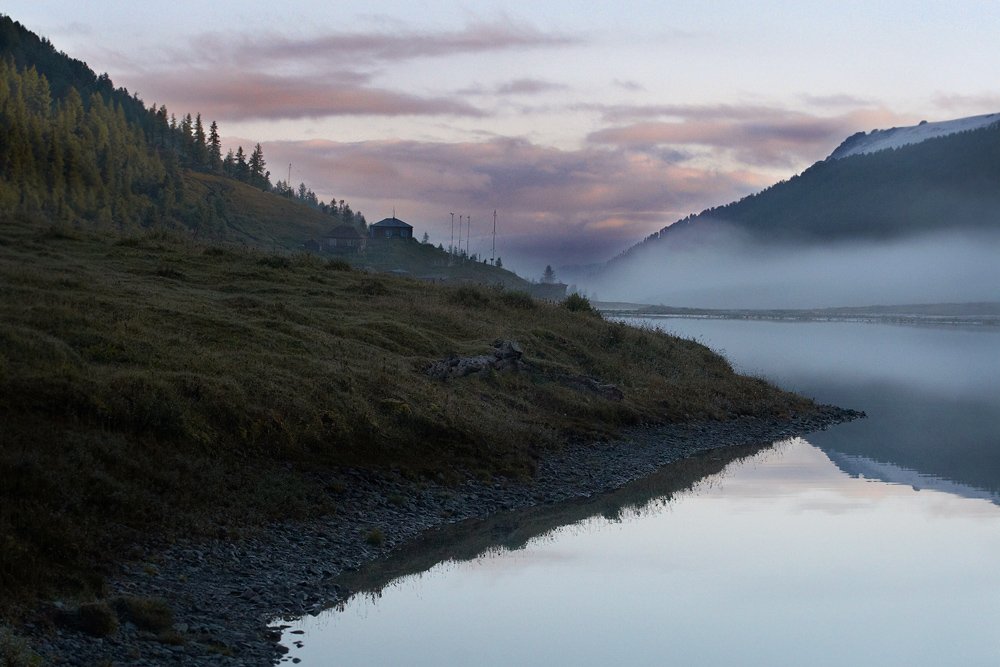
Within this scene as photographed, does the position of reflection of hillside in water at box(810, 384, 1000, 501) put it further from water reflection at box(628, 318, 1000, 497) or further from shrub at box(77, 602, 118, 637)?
shrub at box(77, 602, 118, 637)

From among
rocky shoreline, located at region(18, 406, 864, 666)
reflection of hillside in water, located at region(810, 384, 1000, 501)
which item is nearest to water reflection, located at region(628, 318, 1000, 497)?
reflection of hillside in water, located at region(810, 384, 1000, 501)

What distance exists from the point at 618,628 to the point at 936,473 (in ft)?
87.5

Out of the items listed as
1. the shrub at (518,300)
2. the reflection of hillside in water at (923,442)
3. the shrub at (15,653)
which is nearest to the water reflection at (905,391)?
the reflection of hillside in water at (923,442)

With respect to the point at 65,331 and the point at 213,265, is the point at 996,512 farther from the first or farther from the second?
the point at 213,265

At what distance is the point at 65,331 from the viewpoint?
91.7 feet

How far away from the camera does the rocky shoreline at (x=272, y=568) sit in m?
14.9

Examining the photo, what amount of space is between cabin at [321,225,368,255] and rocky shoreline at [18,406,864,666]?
149039 mm

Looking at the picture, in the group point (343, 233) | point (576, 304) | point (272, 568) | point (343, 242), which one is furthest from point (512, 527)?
point (343, 233)

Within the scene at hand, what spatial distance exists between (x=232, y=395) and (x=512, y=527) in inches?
323

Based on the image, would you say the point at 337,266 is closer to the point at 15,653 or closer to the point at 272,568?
the point at 272,568

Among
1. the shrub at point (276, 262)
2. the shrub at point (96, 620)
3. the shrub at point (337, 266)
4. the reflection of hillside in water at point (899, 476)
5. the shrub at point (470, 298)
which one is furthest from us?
the shrub at point (337, 266)

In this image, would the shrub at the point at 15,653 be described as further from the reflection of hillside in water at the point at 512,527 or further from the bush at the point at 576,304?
the bush at the point at 576,304

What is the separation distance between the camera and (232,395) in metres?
26.2

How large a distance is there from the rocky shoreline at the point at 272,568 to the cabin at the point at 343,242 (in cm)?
14904
